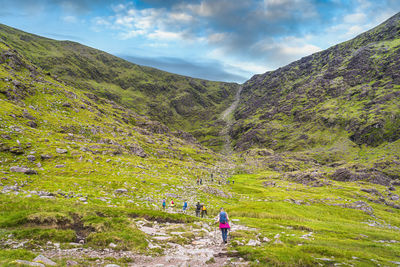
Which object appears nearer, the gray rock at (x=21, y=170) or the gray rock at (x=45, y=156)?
the gray rock at (x=21, y=170)

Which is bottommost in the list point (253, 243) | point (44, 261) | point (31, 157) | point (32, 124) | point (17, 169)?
point (253, 243)

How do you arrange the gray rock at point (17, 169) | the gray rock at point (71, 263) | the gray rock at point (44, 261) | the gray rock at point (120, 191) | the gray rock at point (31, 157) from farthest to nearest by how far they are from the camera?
the gray rock at point (31, 157) → the gray rock at point (120, 191) → the gray rock at point (17, 169) → the gray rock at point (71, 263) → the gray rock at point (44, 261)

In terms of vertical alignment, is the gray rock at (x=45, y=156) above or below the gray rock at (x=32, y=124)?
below

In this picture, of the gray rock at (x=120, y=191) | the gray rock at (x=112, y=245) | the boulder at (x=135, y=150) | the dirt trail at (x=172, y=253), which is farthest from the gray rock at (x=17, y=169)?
the boulder at (x=135, y=150)

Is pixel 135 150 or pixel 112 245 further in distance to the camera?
pixel 135 150

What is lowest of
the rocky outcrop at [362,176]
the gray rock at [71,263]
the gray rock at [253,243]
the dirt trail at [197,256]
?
the rocky outcrop at [362,176]

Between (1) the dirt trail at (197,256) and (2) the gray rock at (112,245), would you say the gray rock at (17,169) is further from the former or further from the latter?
(2) the gray rock at (112,245)

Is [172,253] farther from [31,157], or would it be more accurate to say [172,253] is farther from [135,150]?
[135,150]

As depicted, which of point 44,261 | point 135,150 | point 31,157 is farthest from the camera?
point 135,150

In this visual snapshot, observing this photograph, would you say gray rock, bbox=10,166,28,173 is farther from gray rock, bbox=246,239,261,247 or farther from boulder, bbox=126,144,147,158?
boulder, bbox=126,144,147,158

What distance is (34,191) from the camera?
27359 millimetres

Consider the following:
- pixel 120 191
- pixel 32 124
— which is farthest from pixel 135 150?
pixel 120 191

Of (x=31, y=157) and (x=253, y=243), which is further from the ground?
(x=31, y=157)

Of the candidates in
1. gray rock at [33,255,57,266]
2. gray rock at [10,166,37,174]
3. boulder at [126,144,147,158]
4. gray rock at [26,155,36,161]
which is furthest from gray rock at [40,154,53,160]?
boulder at [126,144,147,158]
